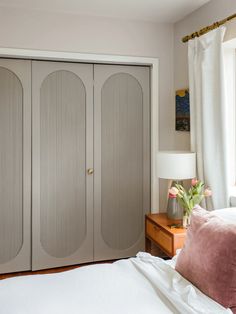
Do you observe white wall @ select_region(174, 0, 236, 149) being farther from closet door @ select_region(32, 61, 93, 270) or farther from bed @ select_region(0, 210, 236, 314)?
bed @ select_region(0, 210, 236, 314)

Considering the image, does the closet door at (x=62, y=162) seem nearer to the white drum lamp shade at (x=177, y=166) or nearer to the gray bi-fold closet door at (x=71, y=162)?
the gray bi-fold closet door at (x=71, y=162)

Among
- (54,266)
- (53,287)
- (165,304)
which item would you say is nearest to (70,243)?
(54,266)

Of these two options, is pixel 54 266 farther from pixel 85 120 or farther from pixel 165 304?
pixel 165 304

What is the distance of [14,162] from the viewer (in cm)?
339

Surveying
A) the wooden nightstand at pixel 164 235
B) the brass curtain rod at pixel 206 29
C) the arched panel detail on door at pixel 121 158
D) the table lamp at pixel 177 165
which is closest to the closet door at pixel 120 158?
the arched panel detail on door at pixel 121 158

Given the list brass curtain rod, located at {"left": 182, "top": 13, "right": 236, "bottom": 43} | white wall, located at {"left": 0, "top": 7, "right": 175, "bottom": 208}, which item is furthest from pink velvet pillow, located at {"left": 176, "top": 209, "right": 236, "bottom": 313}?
white wall, located at {"left": 0, "top": 7, "right": 175, "bottom": 208}

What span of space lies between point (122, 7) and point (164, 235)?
2064mm

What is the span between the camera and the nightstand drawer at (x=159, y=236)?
2.84 metres

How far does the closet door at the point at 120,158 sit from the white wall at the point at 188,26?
0.35 meters

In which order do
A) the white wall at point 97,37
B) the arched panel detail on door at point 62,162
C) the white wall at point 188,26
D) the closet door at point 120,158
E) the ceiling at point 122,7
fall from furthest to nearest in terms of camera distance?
the closet door at point 120,158 → the arched panel detail on door at point 62,162 → the white wall at point 97,37 → the ceiling at point 122,7 → the white wall at point 188,26

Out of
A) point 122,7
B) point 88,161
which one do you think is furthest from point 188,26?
point 88,161

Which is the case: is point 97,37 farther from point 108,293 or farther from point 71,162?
point 108,293

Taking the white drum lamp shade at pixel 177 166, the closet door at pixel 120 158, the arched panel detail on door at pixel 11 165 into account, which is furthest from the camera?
the closet door at pixel 120 158

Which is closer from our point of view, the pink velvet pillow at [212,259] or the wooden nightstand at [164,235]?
the pink velvet pillow at [212,259]
